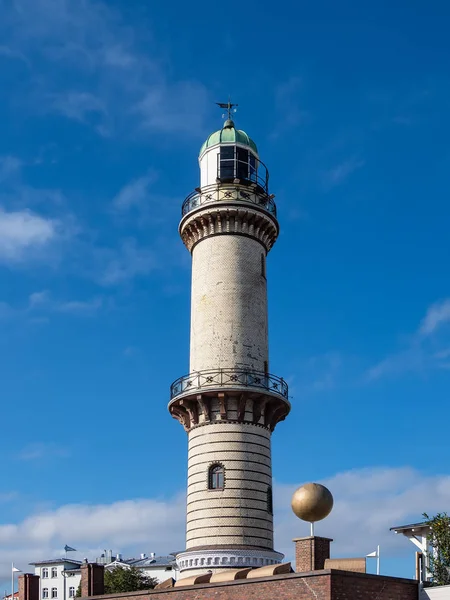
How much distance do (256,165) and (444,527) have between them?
965 inches

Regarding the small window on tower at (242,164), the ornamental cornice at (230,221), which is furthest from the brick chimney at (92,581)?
the small window on tower at (242,164)

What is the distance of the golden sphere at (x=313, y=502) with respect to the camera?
32.6 metres

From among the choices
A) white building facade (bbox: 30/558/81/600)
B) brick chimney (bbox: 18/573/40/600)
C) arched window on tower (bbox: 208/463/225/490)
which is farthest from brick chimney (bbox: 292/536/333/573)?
white building facade (bbox: 30/558/81/600)

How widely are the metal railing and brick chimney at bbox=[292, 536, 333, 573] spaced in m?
16.1

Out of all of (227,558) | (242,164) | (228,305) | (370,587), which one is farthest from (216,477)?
(242,164)

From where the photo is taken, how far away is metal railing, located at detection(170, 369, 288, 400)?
161ft

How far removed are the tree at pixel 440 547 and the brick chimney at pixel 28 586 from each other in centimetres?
2212

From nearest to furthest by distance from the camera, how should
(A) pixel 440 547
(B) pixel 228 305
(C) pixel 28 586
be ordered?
(A) pixel 440 547 < (B) pixel 228 305 < (C) pixel 28 586

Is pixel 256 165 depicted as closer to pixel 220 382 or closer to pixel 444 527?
pixel 220 382

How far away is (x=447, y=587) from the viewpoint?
3184 centimetres

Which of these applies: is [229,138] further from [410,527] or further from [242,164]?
[410,527]

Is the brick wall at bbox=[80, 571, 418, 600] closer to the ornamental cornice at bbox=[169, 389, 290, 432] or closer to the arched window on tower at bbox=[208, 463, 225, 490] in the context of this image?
the arched window on tower at bbox=[208, 463, 225, 490]

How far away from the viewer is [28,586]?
51.6m

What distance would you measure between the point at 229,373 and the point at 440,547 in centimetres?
1401
